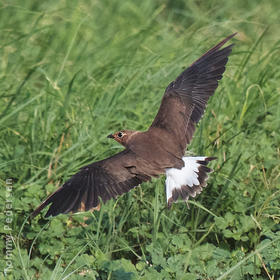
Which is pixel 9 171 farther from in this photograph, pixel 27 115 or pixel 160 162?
pixel 160 162

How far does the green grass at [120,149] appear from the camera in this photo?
326 cm

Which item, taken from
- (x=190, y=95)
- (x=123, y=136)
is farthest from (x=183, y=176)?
(x=190, y=95)

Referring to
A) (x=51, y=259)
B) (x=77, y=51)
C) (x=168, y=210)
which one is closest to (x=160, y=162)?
(x=168, y=210)

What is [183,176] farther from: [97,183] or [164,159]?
[97,183]

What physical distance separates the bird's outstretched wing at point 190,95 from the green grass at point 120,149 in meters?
0.14

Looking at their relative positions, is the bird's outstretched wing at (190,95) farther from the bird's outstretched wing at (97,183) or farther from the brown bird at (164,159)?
the bird's outstretched wing at (97,183)

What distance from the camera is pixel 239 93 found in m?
4.67

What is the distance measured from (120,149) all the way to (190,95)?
0.58m

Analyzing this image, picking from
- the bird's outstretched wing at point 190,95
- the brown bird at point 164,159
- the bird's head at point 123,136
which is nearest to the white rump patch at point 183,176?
the brown bird at point 164,159

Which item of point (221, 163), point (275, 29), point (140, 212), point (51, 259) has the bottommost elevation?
point (51, 259)

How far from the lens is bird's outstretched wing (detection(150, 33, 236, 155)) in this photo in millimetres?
3768

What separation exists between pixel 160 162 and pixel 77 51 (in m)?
2.38

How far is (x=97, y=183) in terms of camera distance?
328 cm

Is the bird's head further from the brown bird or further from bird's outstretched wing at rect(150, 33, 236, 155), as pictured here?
bird's outstretched wing at rect(150, 33, 236, 155)
